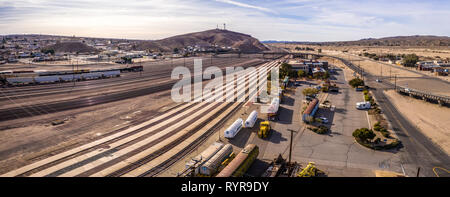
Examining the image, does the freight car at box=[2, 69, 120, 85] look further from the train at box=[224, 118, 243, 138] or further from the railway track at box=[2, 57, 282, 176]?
the train at box=[224, 118, 243, 138]

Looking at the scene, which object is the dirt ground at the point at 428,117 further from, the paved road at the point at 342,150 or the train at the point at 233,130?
the train at the point at 233,130

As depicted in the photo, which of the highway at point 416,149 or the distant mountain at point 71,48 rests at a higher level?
the distant mountain at point 71,48

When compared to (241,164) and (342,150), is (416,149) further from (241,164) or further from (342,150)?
(241,164)

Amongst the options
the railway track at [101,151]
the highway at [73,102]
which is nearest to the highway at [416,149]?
the railway track at [101,151]

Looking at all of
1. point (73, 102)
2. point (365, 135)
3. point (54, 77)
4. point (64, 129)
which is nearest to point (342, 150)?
point (365, 135)

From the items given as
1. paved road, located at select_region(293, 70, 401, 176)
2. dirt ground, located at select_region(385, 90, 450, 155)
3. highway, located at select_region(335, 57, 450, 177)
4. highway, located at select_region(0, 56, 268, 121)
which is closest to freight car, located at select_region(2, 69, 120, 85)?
highway, located at select_region(0, 56, 268, 121)

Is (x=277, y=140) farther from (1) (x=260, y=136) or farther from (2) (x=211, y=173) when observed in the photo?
(2) (x=211, y=173)
